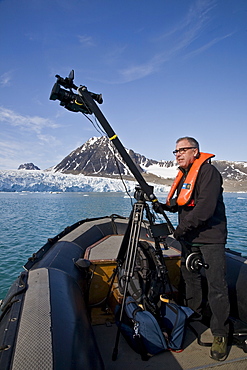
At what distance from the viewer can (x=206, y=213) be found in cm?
221

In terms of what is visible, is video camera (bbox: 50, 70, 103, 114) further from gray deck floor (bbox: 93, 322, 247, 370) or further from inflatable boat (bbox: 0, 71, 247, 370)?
gray deck floor (bbox: 93, 322, 247, 370)

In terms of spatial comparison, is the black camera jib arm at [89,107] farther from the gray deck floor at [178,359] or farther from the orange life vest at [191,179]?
the gray deck floor at [178,359]

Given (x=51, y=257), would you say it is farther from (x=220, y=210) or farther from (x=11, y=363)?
(x=220, y=210)

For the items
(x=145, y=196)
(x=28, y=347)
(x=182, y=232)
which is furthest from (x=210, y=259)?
(x=28, y=347)

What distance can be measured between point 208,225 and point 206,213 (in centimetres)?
23

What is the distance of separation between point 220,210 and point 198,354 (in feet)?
4.64

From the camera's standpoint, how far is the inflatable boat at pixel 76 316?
4.87 ft

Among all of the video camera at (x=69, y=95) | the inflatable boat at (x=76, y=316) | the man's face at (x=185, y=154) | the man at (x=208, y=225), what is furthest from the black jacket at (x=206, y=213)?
the video camera at (x=69, y=95)

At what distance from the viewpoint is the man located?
2.24m

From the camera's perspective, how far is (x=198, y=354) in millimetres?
2338

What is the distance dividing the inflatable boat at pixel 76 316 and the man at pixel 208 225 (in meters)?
0.36

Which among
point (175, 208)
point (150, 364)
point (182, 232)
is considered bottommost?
point (150, 364)

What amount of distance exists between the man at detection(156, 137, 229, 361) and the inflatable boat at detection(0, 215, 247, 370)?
36 cm

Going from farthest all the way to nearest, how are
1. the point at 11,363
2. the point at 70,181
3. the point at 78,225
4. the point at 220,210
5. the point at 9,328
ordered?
1. the point at 70,181
2. the point at 78,225
3. the point at 220,210
4. the point at 9,328
5. the point at 11,363
